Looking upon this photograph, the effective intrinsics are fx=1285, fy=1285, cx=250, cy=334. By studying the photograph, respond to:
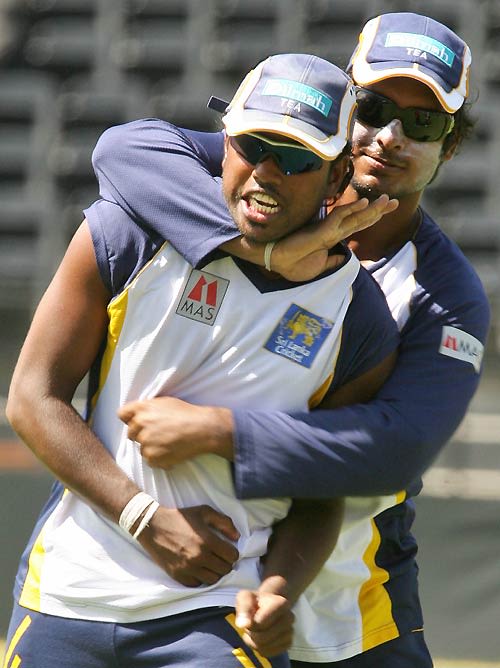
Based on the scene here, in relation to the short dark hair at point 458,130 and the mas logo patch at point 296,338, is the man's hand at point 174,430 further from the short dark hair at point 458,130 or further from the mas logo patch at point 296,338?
the short dark hair at point 458,130

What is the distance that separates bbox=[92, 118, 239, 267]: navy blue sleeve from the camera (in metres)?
2.17

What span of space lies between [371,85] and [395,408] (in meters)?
0.73

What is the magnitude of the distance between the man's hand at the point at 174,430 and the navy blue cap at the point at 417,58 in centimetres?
86

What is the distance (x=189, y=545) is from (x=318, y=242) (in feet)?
1.81

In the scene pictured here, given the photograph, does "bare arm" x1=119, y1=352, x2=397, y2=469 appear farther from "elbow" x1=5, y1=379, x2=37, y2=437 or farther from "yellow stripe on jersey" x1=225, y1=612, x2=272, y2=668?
"yellow stripe on jersey" x1=225, y1=612, x2=272, y2=668

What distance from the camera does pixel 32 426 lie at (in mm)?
2182

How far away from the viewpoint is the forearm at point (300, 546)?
215 centimetres

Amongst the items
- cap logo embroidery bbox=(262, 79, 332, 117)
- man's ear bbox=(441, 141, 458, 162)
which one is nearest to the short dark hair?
man's ear bbox=(441, 141, 458, 162)

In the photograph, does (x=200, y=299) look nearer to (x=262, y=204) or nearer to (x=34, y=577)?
(x=262, y=204)

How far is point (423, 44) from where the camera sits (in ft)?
8.63

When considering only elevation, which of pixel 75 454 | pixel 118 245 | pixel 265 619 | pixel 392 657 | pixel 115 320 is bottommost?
pixel 392 657

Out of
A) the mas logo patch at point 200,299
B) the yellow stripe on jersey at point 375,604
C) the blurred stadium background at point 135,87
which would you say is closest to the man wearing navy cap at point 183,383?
the mas logo patch at point 200,299

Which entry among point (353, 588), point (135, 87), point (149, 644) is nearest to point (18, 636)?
point (149, 644)

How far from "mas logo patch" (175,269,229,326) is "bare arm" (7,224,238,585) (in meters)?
0.14
